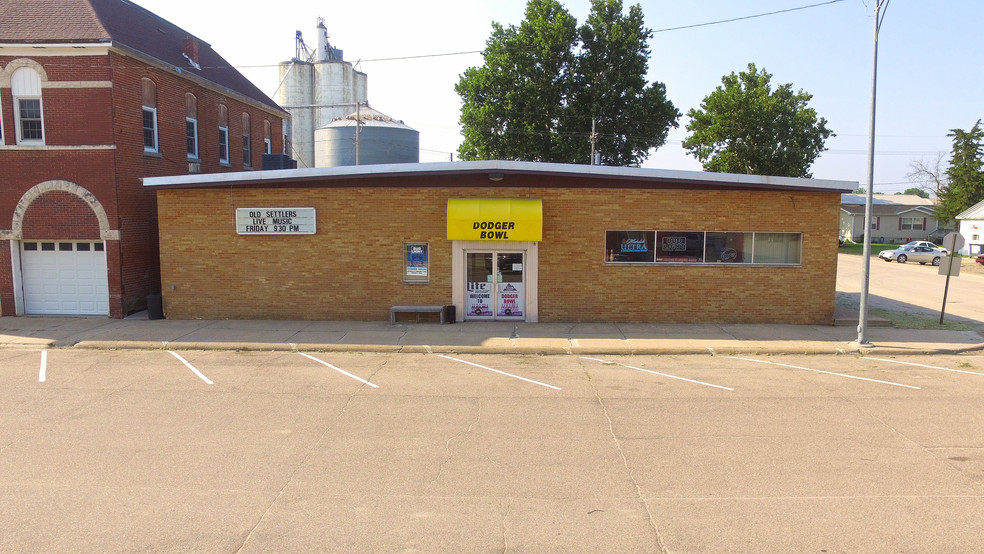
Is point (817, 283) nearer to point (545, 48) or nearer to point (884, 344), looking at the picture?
point (884, 344)

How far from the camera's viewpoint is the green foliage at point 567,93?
4009 centimetres

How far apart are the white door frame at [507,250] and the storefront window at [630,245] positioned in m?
1.93

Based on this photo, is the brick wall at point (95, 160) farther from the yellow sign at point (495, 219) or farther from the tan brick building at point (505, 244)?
the yellow sign at point (495, 219)

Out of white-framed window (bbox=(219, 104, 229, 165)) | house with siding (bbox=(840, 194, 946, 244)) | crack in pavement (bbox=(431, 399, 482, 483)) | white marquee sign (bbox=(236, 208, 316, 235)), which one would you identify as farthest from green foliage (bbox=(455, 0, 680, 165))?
house with siding (bbox=(840, 194, 946, 244))

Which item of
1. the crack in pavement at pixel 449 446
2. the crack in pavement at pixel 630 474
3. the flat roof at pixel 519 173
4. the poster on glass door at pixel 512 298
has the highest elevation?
the flat roof at pixel 519 173

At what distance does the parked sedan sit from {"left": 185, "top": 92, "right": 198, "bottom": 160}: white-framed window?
46593 millimetres

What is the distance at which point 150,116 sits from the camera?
20078mm

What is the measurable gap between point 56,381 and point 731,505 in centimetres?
1104

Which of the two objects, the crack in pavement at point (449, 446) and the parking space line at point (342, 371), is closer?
the crack in pavement at point (449, 446)

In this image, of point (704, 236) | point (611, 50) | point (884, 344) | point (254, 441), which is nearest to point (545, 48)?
point (611, 50)

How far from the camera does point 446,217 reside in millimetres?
17125

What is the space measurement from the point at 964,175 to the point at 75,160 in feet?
237

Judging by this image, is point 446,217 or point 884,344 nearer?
point 884,344

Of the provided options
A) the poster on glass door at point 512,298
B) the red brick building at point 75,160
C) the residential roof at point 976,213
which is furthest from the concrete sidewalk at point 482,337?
the residential roof at point 976,213
